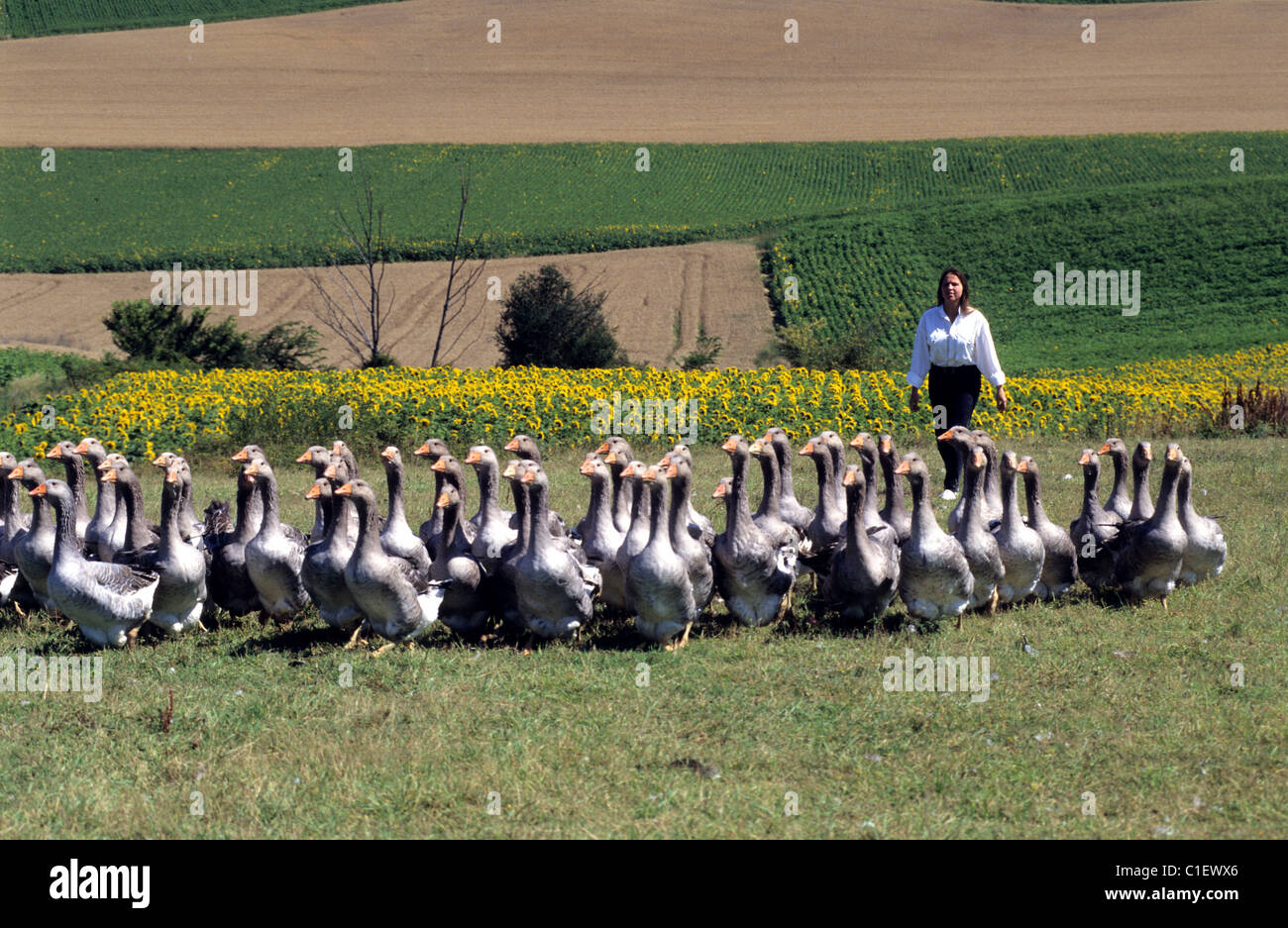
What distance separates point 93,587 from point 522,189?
6063 cm

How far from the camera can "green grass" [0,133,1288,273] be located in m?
58.2

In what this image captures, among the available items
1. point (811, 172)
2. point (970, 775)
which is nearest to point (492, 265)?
point (811, 172)

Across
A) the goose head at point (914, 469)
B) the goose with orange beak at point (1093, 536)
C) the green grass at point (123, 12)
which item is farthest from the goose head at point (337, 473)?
the green grass at point (123, 12)

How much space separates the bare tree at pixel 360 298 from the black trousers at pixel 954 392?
65.3 ft

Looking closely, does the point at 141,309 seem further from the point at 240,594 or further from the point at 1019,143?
the point at 1019,143

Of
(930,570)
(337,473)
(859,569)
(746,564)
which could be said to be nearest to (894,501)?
(859,569)

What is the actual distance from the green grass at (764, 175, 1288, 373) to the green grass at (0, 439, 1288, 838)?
29678mm

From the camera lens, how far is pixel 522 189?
68.0 metres

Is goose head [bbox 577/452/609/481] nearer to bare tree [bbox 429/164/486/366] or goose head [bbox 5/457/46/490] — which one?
goose head [bbox 5/457/46/490]

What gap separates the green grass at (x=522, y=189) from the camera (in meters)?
58.2

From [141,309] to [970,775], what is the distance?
93.3 ft

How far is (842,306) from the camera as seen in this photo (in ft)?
156

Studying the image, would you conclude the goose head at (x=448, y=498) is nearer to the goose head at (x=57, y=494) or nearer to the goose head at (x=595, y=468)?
the goose head at (x=595, y=468)

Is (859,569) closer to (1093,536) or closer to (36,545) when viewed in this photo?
(1093,536)
